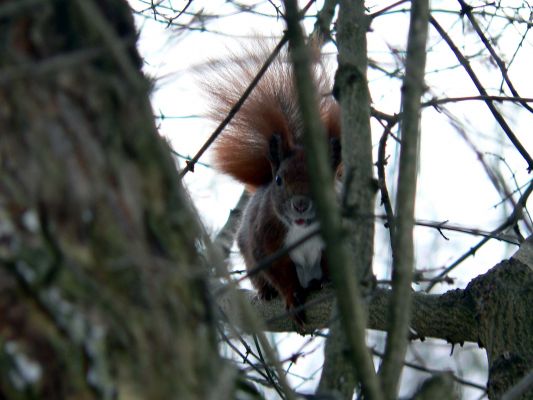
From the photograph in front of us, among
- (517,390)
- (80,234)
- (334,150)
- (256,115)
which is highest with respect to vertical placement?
(256,115)

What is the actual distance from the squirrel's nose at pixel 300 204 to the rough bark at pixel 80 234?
302cm

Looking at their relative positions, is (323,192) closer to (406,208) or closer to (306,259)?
(406,208)

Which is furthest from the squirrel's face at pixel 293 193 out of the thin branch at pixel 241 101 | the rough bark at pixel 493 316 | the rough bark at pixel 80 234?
the rough bark at pixel 80 234

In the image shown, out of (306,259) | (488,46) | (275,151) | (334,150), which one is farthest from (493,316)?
(275,151)

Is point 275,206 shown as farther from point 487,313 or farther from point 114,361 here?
point 114,361

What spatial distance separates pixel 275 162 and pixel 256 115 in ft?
1.04

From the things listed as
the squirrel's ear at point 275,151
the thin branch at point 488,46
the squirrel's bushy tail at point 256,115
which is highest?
the squirrel's bushy tail at point 256,115

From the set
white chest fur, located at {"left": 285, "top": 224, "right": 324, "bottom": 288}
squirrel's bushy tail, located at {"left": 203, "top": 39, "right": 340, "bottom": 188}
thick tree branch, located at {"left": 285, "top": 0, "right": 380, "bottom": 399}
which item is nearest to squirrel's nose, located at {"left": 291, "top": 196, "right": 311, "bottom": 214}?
white chest fur, located at {"left": 285, "top": 224, "right": 324, "bottom": 288}

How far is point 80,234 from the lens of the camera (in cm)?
120

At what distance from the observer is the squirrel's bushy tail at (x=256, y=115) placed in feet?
14.6

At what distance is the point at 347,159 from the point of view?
1886 millimetres

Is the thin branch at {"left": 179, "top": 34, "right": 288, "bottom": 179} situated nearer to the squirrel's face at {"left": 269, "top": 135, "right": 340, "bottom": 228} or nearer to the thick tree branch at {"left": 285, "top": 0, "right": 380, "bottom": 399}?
the thick tree branch at {"left": 285, "top": 0, "right": 380, "bottom": 399}

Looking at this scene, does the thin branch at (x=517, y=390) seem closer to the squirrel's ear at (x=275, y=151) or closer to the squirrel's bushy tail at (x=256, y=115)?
the squirrel's bushy tail at (x=256, y=115)

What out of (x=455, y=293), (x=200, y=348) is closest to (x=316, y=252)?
(x=455, y=293)
